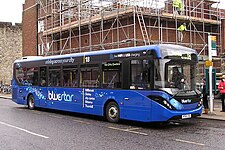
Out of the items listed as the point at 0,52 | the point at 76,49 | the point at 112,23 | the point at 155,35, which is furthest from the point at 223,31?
the point at 0,52

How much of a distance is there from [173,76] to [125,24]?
13.4m

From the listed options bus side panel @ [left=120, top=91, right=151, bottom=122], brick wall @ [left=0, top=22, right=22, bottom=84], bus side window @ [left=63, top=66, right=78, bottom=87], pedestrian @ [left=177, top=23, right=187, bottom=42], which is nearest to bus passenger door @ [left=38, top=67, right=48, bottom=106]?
bus side window @ [left=63, top=66, right=78, bottom=87]

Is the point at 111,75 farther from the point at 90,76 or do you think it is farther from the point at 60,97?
the point at 60,97

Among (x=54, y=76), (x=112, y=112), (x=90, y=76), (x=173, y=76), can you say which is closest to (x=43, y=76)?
(x=54, y=76)

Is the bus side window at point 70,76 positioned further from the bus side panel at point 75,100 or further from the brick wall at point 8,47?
the brick wall at point 8,47

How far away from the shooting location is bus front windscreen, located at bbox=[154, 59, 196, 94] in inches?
441

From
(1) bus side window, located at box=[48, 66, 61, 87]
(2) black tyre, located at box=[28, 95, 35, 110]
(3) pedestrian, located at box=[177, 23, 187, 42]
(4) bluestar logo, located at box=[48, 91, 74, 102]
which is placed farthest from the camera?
(3) pedestrian, located at box=[177, 23, 187, 42]

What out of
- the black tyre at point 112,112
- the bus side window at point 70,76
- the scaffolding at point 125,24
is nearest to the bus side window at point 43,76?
the bus side window at point 70,76

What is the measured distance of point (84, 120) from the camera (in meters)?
13.8

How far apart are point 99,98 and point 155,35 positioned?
41.4 feet

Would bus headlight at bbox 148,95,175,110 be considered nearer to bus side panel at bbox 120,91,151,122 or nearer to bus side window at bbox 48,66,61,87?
bus side panel at bbox 120,91,151,122

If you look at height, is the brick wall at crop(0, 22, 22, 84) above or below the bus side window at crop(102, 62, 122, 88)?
above

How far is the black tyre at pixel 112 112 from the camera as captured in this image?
12695 millimetres

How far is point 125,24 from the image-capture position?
24281 millimetres
